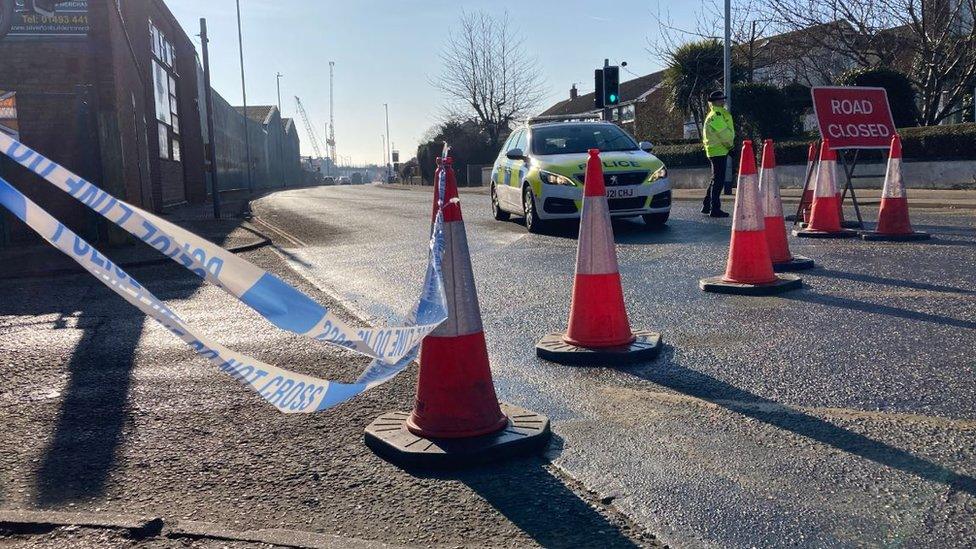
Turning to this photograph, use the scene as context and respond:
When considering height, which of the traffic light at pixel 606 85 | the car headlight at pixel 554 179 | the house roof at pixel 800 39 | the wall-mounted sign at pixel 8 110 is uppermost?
the house roof at pixel 800 39

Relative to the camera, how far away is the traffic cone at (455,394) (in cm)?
349

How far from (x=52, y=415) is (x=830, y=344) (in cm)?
401

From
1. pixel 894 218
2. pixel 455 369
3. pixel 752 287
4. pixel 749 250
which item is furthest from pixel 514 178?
pixel 455 369

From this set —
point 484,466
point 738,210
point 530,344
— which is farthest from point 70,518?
point 738,210

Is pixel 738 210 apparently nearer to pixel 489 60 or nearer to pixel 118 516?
pixel 118 516

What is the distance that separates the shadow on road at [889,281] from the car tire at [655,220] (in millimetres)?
4498

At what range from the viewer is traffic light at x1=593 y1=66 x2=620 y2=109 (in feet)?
72.8

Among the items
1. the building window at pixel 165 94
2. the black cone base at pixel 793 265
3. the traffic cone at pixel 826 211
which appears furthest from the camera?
the building window at pixel 165 94

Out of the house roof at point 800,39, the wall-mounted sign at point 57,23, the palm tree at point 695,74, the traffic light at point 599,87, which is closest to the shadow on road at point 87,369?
the wall-mounted sign at point 57,23

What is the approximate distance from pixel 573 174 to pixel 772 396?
25.7 ft

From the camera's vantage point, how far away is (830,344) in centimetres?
510

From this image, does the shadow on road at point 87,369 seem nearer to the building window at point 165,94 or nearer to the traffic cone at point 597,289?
the traffic cone at point 597,289

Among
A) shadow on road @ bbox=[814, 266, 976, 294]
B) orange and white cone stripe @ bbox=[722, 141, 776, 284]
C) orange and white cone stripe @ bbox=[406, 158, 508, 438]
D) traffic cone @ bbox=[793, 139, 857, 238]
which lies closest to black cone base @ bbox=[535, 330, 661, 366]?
orange and white cone stripe @ bbox=[406, 158, 508, 438]

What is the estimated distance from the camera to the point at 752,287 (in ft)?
22.0
